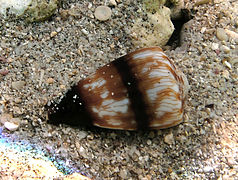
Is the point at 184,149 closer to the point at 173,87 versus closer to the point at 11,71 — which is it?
the point at 173,87

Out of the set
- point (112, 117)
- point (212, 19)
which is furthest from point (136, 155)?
point (212, 19)

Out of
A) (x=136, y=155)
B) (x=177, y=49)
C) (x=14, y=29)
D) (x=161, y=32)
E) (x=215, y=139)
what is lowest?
(x=215, y=139)

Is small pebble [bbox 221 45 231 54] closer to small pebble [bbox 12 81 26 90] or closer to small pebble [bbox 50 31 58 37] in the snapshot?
small pebble [bbox 50 31 58 37]

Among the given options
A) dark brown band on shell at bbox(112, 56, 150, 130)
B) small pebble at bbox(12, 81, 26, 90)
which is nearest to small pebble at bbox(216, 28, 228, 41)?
dark brown band on shell at bbox(112, 56, 150, 130)

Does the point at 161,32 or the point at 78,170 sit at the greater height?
the point at 161,32

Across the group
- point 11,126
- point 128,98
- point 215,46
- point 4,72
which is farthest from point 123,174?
point 215,46

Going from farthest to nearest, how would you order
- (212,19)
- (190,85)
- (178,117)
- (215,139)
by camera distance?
(212,19) < (190,85) < (215,139) < (178,117)

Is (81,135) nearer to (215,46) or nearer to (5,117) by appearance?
(5,117)
